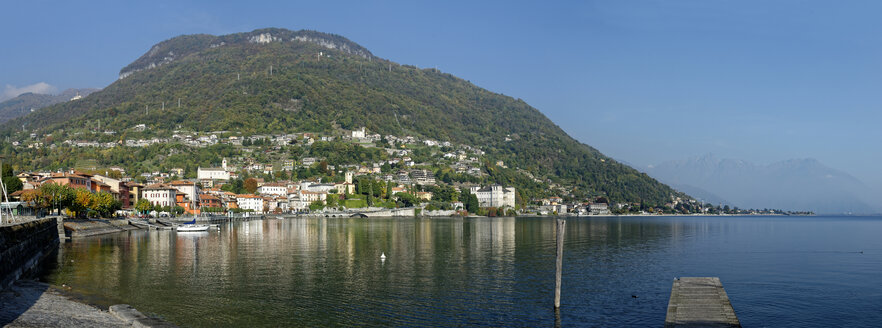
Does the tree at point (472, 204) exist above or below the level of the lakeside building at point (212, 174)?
below

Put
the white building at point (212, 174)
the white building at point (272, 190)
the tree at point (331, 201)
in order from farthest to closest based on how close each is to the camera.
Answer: the white building at point (212, 174)
the white building at point (272, 190)
the tree at point (331, 201)

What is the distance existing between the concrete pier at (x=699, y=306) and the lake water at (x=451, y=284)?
921 millimetres

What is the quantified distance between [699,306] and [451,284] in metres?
12.3

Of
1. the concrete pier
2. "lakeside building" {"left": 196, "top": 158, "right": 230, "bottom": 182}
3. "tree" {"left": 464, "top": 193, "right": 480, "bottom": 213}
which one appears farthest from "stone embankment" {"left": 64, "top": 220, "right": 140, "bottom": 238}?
"tree" {"left": 464, "top": 193, "right": 480, "bottom": 213}

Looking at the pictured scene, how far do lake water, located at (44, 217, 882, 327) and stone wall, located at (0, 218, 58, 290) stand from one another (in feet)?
5.64

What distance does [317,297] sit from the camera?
2812cm

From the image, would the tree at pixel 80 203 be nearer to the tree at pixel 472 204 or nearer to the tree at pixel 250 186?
the tree at pixel 250 186

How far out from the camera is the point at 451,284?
32.3m

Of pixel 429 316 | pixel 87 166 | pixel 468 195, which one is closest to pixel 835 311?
pixel 429 316

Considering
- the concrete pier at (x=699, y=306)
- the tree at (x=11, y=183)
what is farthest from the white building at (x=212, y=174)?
the concrete pier at (x=699, y=306)

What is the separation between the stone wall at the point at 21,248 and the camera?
94.5ft

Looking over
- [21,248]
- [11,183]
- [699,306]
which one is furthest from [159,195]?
[699,306]

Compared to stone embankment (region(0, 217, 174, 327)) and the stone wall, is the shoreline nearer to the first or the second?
stone embankment (region(0, 217, 174, 327))

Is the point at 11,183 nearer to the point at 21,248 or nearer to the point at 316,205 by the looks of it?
the point at 21,248
